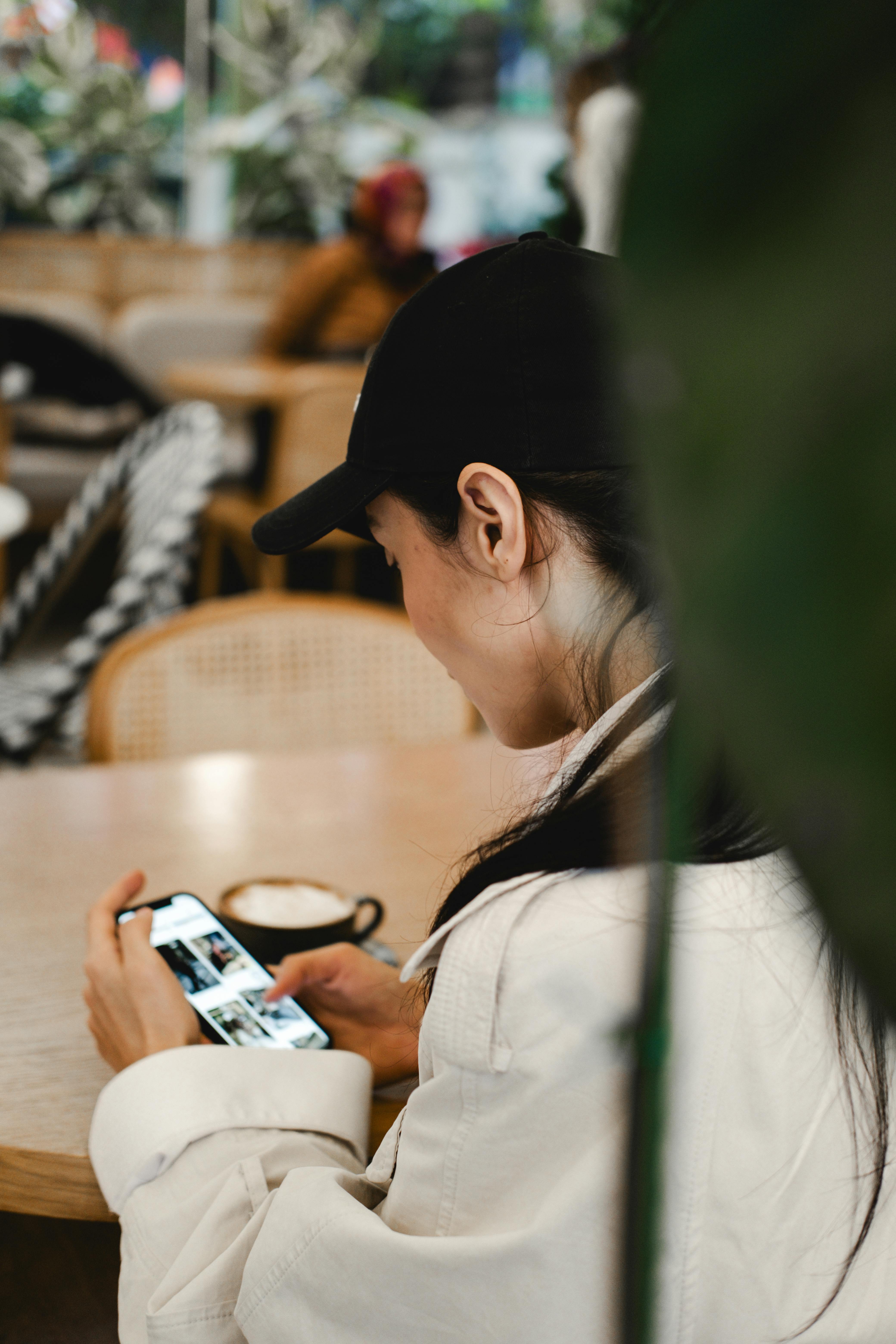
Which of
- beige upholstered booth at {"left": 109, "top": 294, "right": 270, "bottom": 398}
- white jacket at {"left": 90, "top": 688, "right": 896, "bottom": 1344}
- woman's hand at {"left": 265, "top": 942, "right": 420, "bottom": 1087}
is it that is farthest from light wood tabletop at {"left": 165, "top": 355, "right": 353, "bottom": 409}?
white jacket at {"left": 90, "top": 688, "right": 896, "bottom": 1344}

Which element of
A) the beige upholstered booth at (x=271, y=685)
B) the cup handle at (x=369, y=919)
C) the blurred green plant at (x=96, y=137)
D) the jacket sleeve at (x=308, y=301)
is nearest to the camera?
the cup handle at (x=369, y=919)

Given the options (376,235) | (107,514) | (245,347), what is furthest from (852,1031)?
(245,347)

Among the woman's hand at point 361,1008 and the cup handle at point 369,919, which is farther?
the cup handle at point 369,919

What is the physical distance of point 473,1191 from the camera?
57 centimetres

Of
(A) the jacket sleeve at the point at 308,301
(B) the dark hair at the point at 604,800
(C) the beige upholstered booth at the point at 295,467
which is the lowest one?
(B) the dark hair at the point at 604,800

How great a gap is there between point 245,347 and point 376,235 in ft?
3.86

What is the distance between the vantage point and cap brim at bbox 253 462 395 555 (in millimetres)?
749

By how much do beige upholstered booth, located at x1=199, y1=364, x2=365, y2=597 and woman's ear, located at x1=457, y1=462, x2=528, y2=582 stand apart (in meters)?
2.40

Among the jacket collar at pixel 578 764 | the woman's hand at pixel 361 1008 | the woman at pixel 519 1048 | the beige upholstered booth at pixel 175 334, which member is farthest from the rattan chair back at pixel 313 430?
the jacket collar at pixel 578 764

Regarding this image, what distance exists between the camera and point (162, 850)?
3.74 feet

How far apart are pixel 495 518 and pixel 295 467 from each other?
287cm

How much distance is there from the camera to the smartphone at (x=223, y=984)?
85cm

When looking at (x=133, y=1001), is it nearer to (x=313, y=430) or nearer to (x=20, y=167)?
(x=313, y=430)

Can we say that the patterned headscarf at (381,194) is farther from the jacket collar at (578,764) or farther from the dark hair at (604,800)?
the jacket collar at (578,764)
